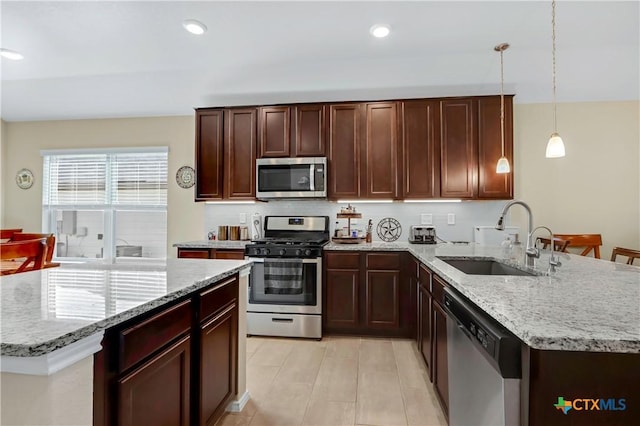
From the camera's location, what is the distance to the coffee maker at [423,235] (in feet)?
11.2

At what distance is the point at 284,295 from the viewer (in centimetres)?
320

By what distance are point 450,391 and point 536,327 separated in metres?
0.98

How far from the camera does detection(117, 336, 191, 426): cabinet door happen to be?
1019mm

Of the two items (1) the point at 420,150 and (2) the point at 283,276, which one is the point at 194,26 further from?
(1) the point at 420,150

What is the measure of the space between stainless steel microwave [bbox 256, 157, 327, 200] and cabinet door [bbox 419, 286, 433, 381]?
5.15 ft

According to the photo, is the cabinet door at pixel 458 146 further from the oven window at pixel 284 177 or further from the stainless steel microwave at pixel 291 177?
the oven window at pixel 284 177

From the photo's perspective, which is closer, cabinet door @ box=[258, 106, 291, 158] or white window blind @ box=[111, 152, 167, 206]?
cabinet door @ box=[258, 106, 291, 158]

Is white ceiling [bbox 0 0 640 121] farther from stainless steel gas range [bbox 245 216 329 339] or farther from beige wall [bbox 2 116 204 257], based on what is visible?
stainless steel gas range [bbox 245 216 329 339]

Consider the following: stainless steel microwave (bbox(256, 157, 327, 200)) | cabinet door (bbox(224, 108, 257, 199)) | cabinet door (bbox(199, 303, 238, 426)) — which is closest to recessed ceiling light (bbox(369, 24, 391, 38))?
stainless steel microwave (bbox(256, 157, 327, 200))

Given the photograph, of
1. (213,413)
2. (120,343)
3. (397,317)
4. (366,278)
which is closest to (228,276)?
(213,413)

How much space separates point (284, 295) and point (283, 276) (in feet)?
0.64

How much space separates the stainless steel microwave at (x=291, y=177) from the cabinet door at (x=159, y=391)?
2.34m

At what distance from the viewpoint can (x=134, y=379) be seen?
104 centimetres

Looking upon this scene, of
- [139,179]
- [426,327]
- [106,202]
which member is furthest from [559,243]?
[106,202]
